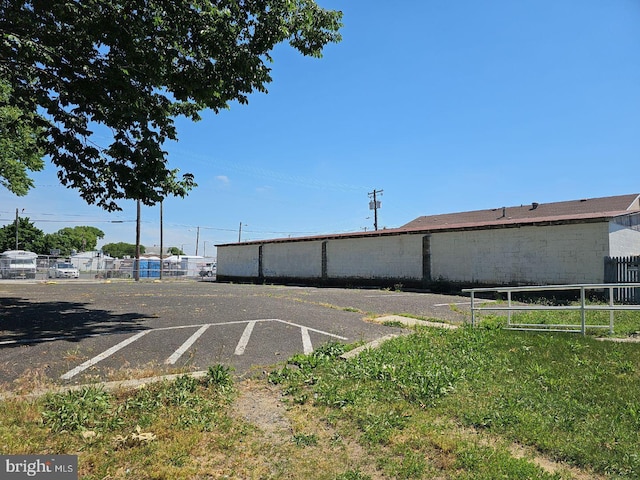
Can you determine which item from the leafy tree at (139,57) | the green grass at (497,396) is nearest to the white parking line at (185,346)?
the green grass at (497,396)

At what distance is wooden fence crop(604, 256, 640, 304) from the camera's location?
14298 millimetres

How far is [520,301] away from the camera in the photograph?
54.1 feet

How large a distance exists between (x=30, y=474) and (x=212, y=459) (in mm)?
1321

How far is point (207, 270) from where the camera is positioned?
5003cm

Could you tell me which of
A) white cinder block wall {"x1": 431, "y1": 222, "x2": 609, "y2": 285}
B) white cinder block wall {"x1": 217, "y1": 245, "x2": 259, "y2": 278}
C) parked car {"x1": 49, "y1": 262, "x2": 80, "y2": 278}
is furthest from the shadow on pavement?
parked car {"x1": 49, "y1": 262, "x2": 80, "y2": 278}

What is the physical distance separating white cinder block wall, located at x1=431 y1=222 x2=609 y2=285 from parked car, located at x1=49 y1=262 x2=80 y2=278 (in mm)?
36083

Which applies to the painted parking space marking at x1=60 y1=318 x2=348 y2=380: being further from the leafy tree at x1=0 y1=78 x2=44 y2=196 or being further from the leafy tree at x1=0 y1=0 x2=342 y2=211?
the leafy tree at x1=0 y1=78 x2=44 y2=196

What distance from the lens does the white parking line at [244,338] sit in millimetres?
6746

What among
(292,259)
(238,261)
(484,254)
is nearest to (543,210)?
(484,254)

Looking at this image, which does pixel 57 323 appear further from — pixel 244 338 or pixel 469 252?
pixel 469 252

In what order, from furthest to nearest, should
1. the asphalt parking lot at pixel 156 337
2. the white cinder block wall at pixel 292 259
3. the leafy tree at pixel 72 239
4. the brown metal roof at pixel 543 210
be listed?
1. the leafy tree at pixel 72 239
2. the brown metal roof at pixel 543 210
3. the white cinder block wall at pixel 292 259
4. the asphalt parking lot at pixel 156 337

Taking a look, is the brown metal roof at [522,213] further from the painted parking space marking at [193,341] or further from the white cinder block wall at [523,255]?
the painted parking space marking at [193,341]

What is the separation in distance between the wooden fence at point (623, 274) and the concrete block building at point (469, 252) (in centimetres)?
25

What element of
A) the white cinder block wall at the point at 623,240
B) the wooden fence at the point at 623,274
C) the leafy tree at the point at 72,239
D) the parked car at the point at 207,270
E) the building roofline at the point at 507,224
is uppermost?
the leafy tree at the point at 72,239
